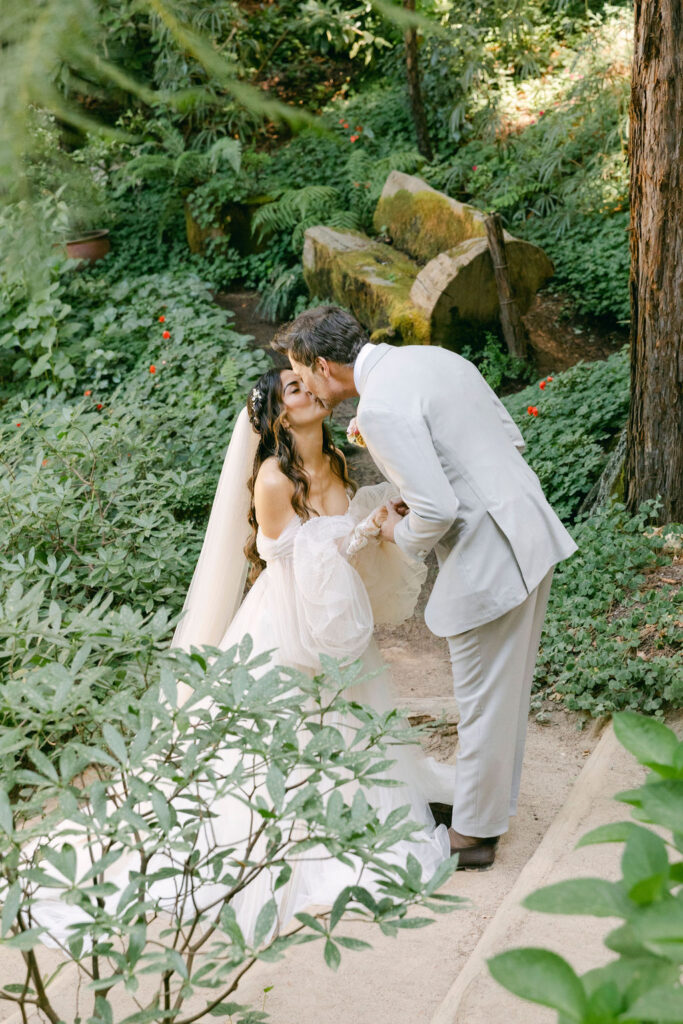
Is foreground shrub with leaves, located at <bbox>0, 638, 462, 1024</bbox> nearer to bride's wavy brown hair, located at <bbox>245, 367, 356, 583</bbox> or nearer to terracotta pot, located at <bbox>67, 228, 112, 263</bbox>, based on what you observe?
bride's wavy brown hair, located at <bbox>245, 367, 356, 583</bbox>

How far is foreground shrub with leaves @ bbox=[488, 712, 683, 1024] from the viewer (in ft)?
2.38

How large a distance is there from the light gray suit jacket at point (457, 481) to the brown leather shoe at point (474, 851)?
2.66 feet

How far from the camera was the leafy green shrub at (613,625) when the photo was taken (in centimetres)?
405

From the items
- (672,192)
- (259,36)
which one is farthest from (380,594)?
(259,36)

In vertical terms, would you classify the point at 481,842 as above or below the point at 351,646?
below

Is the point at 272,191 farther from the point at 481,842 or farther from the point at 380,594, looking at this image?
the point at 481,842

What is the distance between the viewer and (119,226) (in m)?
11.3

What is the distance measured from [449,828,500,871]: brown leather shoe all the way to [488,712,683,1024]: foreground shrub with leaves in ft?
8.62

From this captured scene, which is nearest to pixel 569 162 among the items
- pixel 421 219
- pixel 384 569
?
pixel 421 219

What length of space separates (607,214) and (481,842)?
325 inches

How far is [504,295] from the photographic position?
7977mm

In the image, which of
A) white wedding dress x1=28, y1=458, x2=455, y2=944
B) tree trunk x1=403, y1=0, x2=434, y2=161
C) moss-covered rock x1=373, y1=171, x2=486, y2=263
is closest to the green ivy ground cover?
white wedding dress x1=28, y1=458, x2=455, y2=944

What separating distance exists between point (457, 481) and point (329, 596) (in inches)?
26.4

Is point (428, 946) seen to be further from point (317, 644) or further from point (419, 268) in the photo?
point (419, 268)
